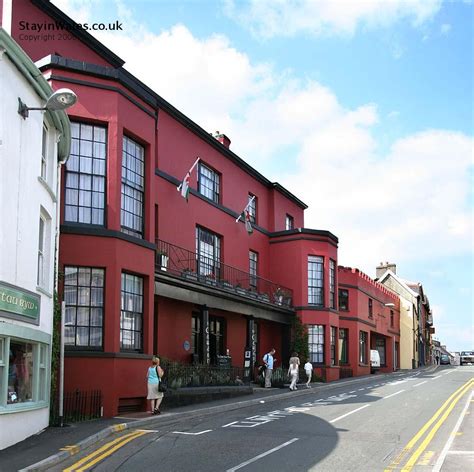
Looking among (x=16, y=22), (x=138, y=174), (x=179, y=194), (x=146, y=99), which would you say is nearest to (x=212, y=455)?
(x=138, y=174)

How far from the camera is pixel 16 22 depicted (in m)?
19.1

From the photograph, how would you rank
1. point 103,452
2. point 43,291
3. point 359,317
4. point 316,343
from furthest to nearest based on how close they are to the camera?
point 359,317, point 316,343, point 43,291, point 103,452

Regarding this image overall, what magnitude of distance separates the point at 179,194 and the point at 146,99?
288 inches

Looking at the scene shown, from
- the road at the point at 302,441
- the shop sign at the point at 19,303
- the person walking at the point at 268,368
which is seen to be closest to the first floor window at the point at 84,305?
the road at the point at 302,441

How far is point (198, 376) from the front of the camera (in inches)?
859

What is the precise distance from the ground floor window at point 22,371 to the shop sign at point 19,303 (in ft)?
1.55

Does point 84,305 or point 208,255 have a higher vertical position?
point 208,255

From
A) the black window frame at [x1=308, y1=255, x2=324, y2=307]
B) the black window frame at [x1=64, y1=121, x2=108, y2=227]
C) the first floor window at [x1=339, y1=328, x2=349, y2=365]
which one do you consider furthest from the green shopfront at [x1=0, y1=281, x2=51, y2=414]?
the first floor window at [x1=339, y1=328, x2=349, y2=365]

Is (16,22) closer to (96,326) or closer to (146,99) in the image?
(146,99)

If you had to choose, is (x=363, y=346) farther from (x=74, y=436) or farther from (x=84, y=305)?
(x=74, y=436)

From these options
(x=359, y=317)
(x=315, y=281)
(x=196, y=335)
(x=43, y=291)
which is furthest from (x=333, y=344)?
(x=43, y=291)

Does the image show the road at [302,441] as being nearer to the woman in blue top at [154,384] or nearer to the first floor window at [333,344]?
the woman in blue top at [154,384]

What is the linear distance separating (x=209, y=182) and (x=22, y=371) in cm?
1800

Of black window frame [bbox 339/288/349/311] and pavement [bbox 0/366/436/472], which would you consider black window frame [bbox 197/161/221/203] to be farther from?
black window frame [bbox 339/288/349/311]
